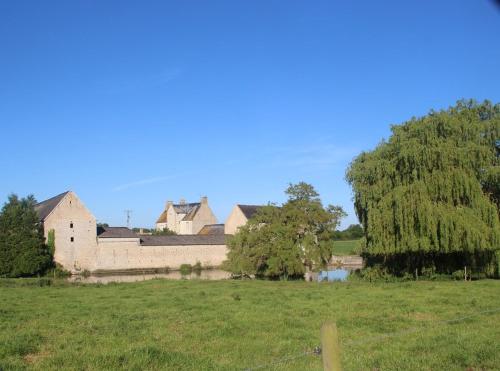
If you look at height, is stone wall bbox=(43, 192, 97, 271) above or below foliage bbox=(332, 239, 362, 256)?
above

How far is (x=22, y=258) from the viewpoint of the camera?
39.2 meters

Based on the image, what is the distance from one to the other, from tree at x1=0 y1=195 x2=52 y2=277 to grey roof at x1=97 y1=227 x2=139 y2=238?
26.0 ft

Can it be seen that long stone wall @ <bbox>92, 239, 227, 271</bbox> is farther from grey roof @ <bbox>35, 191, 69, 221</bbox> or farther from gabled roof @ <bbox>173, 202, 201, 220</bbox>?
gabled roof @ <bbox>173, 202, 201, 220</bbox>

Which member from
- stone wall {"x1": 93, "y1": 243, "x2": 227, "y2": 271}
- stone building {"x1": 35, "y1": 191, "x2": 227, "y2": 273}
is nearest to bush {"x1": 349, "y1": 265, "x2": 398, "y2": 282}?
stone wall {"x1": 93, "y1": 243, "x2": 227, "y2": 271}

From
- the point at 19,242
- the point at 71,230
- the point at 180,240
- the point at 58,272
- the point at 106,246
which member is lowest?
the point at 58,272

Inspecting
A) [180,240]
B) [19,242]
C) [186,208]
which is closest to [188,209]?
[186,208]

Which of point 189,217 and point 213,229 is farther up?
point 189,217

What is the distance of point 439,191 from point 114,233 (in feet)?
117

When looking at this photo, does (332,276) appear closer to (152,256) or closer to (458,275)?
(458,275)

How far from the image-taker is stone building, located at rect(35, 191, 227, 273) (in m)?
46.0

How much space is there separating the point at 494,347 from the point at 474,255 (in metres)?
16.8

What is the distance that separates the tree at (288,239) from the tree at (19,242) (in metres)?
17.9

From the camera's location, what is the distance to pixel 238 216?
201ft

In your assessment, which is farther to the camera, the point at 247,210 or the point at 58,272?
the point at 247,210
